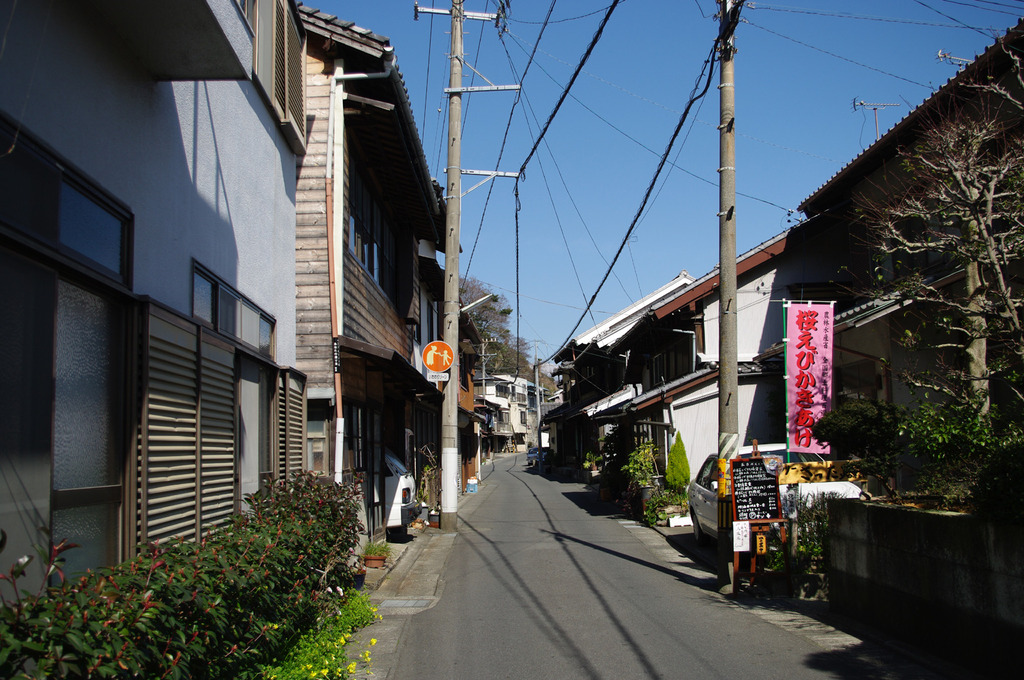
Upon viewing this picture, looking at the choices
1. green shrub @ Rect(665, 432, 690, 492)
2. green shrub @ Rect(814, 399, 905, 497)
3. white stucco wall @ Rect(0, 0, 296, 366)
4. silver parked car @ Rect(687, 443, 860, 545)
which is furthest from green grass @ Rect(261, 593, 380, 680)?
green shrub @ Rect(665, 432, 690, 492)

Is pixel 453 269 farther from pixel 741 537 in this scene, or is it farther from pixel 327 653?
pixel 327 653

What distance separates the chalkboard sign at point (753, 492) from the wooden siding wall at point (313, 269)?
5.61 m

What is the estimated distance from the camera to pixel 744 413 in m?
20.6

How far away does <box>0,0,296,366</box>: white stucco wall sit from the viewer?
4.29 meters

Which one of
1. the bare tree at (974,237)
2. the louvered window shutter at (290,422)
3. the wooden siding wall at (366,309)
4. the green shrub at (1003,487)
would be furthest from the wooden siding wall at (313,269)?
the green shrub at (1003,487)

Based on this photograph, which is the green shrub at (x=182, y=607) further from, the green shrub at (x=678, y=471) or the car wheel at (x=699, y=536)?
the green shrub at (x=678, y=471)

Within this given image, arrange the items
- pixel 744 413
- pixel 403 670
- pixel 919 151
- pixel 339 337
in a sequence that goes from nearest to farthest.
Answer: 1. pixel 403 670
2. pixel 919 151
3. pixel 339 337
4. pixel 744 413

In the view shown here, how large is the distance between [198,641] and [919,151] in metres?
8.77

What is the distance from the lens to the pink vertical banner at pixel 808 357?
15.1 meters

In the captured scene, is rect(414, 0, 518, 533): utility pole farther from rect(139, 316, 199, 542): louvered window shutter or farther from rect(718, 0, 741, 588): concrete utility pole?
rect(139, 316, 199, 542): louvered window shutter

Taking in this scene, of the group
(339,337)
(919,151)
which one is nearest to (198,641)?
(339,337)

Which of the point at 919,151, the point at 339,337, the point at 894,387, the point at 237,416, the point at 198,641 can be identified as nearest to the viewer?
the point at 198,641

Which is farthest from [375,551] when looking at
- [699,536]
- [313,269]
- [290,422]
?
[699,536]

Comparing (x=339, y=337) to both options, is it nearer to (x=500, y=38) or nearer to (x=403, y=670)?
(x=403, y=670)
